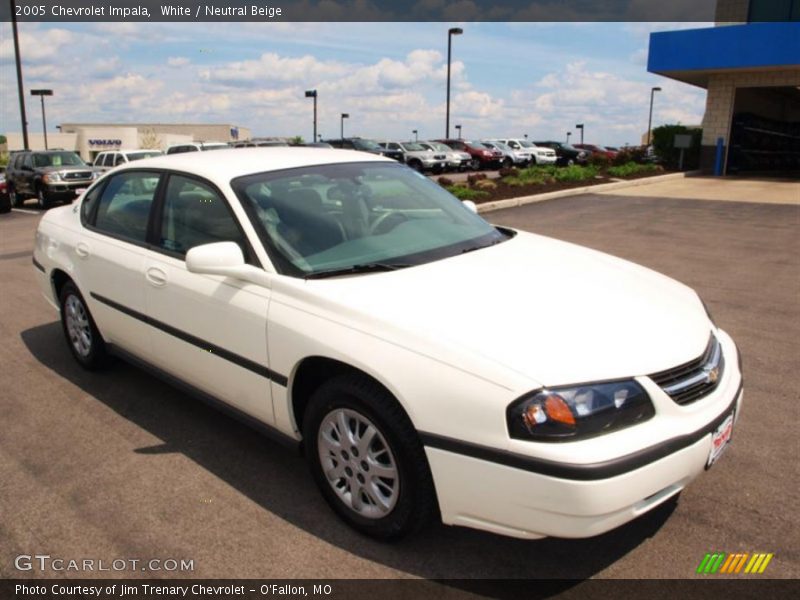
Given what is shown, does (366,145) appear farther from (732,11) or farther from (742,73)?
(732,11)

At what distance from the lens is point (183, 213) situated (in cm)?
393

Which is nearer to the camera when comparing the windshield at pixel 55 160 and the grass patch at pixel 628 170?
the windshield at pixel 55 160

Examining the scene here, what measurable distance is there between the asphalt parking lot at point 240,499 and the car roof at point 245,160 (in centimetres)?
155

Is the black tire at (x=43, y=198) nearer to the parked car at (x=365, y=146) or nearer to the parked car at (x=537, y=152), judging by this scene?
the parked car at (x=365, y=146)

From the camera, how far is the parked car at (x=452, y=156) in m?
32.4

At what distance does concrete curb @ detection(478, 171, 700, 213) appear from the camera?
1498 cm

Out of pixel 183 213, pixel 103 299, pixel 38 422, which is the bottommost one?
A: pixel 38 422

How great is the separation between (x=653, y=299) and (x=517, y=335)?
3.06ft

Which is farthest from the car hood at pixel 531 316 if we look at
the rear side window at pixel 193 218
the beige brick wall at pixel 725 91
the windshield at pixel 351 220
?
the beige brick wall at pixel 725 91

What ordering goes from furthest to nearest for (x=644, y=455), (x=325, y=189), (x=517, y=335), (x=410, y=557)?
(x=325, y=189), (x=410, y=557), (x=517, y=335), (x=644, y=455)

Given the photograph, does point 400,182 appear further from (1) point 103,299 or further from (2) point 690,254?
(2) point 690,254

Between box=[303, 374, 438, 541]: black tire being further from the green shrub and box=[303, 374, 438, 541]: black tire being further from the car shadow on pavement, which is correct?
the green shrub

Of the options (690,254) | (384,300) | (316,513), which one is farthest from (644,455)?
(690,254)

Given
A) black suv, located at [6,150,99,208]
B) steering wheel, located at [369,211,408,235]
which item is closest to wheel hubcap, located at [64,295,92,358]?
steering wheel, located at [369,211,408,235]
